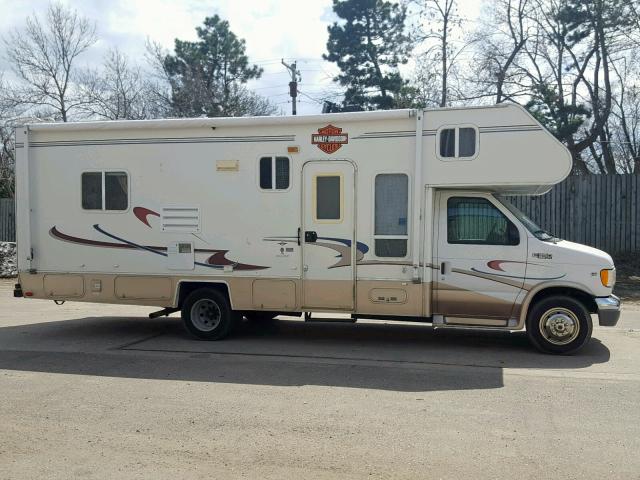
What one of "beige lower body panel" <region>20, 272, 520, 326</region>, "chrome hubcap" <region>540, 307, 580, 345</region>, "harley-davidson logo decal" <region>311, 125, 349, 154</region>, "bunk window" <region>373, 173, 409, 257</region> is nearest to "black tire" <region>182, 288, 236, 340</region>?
"beige lower body panel" <region>20, 272, 520, 326</region>

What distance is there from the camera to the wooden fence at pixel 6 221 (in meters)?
20.7

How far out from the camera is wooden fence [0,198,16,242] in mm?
20719

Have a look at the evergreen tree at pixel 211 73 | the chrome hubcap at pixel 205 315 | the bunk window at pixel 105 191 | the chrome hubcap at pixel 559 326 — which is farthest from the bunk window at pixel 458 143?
the evergreen tree at pixel 211 73

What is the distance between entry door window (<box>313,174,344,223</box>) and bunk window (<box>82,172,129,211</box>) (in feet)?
9.02

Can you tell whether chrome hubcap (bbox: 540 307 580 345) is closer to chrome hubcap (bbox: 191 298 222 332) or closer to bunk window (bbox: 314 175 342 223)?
bunk window (bbox: 314 175 342 223)

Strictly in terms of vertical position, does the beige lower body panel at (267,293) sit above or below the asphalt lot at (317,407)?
above

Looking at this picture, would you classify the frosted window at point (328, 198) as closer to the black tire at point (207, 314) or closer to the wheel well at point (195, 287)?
the wheel well at point (195, 287)

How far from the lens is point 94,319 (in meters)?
10.8

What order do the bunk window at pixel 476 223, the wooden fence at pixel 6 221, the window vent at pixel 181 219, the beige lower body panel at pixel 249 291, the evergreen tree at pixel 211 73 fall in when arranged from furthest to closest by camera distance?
the evergreen tree at pixel 211 73 → the wooden fence at pixel 6 221 → the window vent at pixel 181 219 → the beige lower body panel at pixel 249 291 → the bunk window at pixel 476 223

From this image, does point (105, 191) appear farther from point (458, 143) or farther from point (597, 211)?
point (597, 211)

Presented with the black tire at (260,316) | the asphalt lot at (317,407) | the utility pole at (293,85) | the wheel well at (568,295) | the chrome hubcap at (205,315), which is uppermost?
the utility pole at (293,85)

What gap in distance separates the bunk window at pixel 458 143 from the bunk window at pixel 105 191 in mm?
4408

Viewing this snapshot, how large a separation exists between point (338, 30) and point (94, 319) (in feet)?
70.0

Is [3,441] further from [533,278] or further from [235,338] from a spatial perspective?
[533,278]
